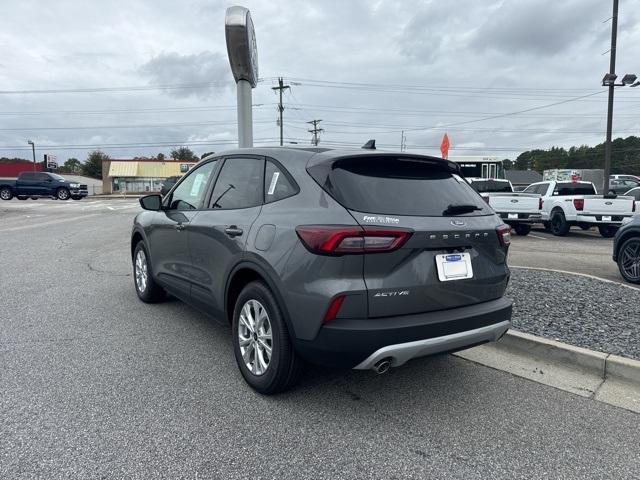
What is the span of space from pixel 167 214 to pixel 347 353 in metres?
2.91

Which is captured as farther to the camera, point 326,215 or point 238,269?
point 238,269

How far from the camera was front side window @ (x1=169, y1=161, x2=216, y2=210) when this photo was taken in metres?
4.30

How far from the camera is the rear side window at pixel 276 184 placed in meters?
3.19

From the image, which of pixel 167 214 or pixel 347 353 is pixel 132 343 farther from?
pixel 347 353

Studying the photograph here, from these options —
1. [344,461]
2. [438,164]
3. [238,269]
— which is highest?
[438,164]

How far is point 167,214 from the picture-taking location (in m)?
4.86

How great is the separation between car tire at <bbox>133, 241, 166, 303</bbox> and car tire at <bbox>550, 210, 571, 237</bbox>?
12.2 m

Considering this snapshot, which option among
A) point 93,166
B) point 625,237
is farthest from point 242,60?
point 93,166

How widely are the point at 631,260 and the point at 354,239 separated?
6047 mm

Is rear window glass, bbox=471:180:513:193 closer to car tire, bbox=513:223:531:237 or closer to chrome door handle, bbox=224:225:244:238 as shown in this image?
car tire, bbox=513:223:531:237

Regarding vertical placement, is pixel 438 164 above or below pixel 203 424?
above

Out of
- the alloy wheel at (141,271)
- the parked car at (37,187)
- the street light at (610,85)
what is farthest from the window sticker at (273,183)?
the parked car at (37,187)

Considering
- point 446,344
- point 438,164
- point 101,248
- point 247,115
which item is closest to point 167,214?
point 438,164

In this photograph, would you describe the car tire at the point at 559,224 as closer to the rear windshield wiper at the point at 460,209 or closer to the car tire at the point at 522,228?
the car tire at the point at 522,228
